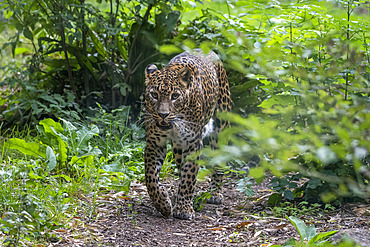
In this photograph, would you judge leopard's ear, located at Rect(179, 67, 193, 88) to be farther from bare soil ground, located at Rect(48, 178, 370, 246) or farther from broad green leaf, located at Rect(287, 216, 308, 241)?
broad green leaf, located at Rect(287, 216, 308, 241)

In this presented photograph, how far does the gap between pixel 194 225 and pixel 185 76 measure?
1.64m

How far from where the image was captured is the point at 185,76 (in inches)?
188

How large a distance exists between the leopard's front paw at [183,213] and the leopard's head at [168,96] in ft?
3.09

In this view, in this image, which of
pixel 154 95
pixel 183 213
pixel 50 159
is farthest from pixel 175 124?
pixel 50 159

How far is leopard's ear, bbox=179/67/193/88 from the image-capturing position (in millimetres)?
4727

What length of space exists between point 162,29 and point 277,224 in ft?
13.6

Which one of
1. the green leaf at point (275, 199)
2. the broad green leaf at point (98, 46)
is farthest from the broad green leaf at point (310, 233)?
the broad green leaf at point (98, 46)

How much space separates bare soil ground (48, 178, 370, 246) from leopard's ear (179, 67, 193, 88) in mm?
1485

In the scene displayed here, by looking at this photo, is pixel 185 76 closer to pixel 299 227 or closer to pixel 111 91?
pixel 299 227

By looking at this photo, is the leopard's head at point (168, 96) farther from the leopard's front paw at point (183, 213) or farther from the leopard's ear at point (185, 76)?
the leopard's front paw at point (183, 213)

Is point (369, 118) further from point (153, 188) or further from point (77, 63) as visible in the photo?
point (77, 63)

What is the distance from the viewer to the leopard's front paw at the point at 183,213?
476 cm

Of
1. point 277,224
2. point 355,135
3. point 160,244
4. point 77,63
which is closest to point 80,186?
point 160,244

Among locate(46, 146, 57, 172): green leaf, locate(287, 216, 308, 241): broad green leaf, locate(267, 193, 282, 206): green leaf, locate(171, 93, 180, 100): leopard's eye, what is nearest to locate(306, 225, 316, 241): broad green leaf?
locate(287, 216, 308, 241): broad green leaf
